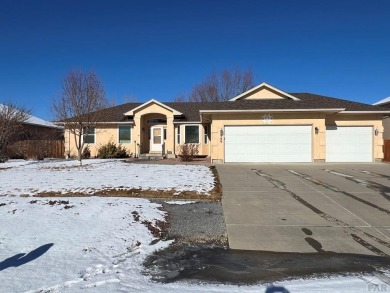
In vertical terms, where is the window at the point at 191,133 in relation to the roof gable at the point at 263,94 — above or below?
below

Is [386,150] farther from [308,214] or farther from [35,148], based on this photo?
[35,148]

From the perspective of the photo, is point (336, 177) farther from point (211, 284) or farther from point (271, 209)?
point (211, 284)

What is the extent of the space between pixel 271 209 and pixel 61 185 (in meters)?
7.05

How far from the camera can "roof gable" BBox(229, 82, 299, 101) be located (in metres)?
23.2

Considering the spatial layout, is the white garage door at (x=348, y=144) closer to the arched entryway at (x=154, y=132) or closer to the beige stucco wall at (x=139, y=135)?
the beige stucco wall at (x=139, y=135)

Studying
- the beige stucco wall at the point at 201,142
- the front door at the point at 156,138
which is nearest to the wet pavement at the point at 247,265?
the beige stucco wall at the point at 201,142

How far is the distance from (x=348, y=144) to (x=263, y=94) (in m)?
6.72

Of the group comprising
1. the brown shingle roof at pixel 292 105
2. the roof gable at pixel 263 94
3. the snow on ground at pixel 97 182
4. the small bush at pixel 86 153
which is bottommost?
the snow on ground at pixel 97 182

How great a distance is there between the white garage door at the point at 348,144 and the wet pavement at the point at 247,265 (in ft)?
53.1

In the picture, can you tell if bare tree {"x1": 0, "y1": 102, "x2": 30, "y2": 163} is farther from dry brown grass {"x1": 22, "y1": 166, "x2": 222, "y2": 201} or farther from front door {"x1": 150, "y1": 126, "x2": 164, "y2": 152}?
dry brown grass {"x1": 22, "y1": 166, "x2": 222, "y2": 201}

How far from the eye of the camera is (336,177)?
42.9ft

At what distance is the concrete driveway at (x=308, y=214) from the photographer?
228 inches

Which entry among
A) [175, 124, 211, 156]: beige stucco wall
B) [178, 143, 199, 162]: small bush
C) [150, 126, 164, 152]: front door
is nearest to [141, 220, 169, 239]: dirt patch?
[178, 143, 199, 162]: small bush

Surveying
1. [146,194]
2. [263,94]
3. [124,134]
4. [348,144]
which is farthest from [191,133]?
[146,194]
